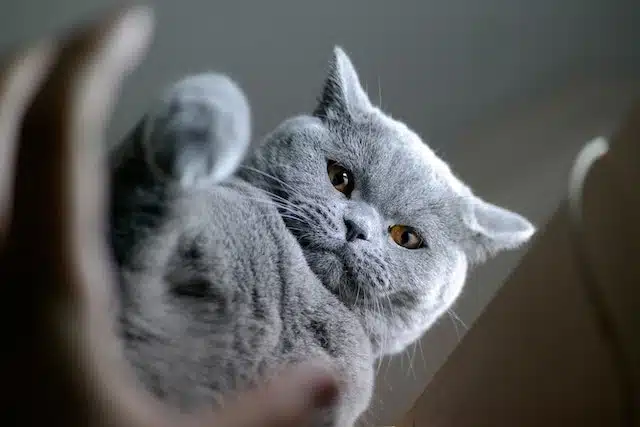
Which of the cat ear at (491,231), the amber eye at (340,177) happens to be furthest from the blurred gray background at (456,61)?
the amber eye at (340,177)

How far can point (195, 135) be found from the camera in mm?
469

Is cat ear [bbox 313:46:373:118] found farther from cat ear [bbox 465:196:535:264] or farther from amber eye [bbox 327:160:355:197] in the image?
cat ear [bbox 465:196:535:264]

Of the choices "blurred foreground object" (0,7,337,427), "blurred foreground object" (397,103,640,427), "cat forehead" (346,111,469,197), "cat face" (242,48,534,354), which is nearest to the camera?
"blurred foreground object" (0,7,337,427)

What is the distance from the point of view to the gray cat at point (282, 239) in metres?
0.47

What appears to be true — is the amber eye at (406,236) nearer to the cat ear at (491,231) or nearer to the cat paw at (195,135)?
A: the cat ear at (491,231)

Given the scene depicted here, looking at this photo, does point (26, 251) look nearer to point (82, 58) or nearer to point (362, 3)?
point (82, 58)

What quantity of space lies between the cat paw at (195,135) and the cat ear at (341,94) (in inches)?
13.3

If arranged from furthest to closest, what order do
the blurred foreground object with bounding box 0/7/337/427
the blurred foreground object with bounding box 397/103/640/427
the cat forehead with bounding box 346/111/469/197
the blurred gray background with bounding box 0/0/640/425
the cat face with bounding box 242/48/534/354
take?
the blurred gray background with bounding box 0/0/640/425
the cat forehead with bounding box 346/111/469/197
the cat face with bounding box 242/48/534/354
the blurred foreground object with bounding box 397/103/640/427
the blurred foreground object with bounding box 0/7/337/427

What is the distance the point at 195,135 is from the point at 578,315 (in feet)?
1.05

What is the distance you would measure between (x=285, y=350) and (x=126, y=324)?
0.16 meters

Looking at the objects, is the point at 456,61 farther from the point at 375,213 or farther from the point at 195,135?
the point at 195,135

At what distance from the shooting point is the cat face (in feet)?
2.24

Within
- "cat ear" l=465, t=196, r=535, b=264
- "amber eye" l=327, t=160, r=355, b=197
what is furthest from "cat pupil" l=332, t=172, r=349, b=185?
"cat ear" l=465, t=196, r=535, b=264

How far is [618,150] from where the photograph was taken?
47 cm
